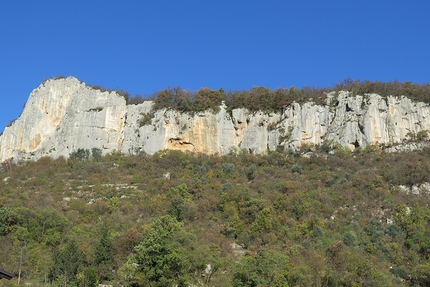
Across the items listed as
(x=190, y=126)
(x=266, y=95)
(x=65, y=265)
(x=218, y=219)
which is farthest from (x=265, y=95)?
(x=65, y=265)

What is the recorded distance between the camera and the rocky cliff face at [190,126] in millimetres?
61094

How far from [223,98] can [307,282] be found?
43569 millimetres

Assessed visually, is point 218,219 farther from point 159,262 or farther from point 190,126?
point 190,126

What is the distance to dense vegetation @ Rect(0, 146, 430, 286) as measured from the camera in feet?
97.8

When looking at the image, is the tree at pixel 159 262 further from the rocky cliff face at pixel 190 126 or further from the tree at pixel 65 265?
the rocky cliff face at pixel 190 126

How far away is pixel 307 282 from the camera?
28422 mm

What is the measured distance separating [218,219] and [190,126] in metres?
25.5

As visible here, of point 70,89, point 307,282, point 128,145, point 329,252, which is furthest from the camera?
point 70,89

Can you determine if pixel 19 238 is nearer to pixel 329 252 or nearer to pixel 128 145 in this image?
pixel 329 252

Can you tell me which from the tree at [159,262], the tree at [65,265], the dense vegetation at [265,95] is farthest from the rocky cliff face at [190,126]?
the tree at [159,262]

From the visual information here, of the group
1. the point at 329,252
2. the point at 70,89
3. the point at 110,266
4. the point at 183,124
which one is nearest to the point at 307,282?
the point at 329,252

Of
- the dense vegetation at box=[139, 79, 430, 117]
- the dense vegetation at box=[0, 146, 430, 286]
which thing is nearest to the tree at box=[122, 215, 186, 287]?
the dense vegetation at box=[0, 146, 430, 286]

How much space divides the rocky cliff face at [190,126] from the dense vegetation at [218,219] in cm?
304

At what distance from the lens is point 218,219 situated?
42.2m
